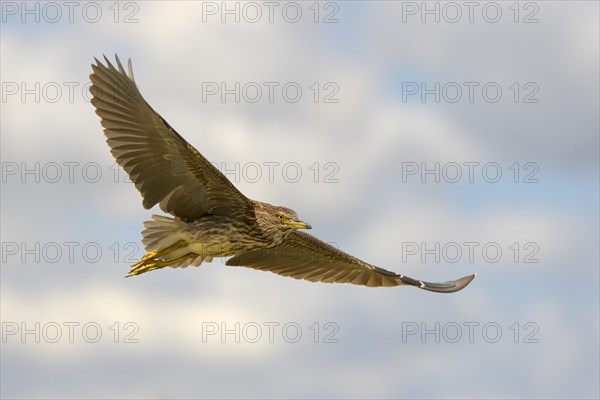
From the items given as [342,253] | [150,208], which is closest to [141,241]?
[150,208]

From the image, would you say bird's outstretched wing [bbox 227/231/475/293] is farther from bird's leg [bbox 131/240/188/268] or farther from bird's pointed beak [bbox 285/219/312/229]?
bird's leg [bbox 131/240/188/268]

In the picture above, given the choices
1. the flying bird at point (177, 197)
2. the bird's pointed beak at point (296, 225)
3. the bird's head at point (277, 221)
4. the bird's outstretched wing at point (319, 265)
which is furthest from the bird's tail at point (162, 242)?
the bird's outstretched wing at point (319, 265)

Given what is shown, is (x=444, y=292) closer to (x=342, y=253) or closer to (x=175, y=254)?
(x=342, y=253)

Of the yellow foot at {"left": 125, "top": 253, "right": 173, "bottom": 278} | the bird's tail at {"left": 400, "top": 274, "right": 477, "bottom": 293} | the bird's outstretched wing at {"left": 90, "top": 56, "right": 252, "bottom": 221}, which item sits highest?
the bird's outstretched wing at {"left": 90, "top": 56, "right": 252, "bottom": 221}

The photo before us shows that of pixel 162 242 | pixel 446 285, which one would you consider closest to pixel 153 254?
pixel 162 242

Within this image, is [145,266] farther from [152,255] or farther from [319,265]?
[319,265]

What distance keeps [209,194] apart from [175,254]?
3.43 feet

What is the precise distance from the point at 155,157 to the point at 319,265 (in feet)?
14.1

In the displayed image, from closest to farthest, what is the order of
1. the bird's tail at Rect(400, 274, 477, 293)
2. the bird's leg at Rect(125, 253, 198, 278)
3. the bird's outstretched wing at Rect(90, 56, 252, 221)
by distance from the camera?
the bird's outstretched wing at Rect(90, 56, 252, 221)
the bird's leg at Rect(125, 253, 198, 278)
the bird's tail at Rect(400, 274, 477, 293)

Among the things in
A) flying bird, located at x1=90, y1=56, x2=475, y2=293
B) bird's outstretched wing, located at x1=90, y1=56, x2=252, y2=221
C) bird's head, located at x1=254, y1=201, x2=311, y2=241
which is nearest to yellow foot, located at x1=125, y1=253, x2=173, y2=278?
flying bird, located at x1=90, y1=56, x2=475, y2=293

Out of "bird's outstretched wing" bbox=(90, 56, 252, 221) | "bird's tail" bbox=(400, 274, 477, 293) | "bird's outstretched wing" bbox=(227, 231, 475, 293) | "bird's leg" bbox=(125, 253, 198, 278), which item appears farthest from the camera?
"bird's outstretched wing" bbox=(227, 231, 475, 293)

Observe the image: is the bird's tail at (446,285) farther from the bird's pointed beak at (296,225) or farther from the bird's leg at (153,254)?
the bird's leg at (153,254)

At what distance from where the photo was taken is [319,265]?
17984mm

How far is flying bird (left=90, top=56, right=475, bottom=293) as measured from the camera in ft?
47.0
